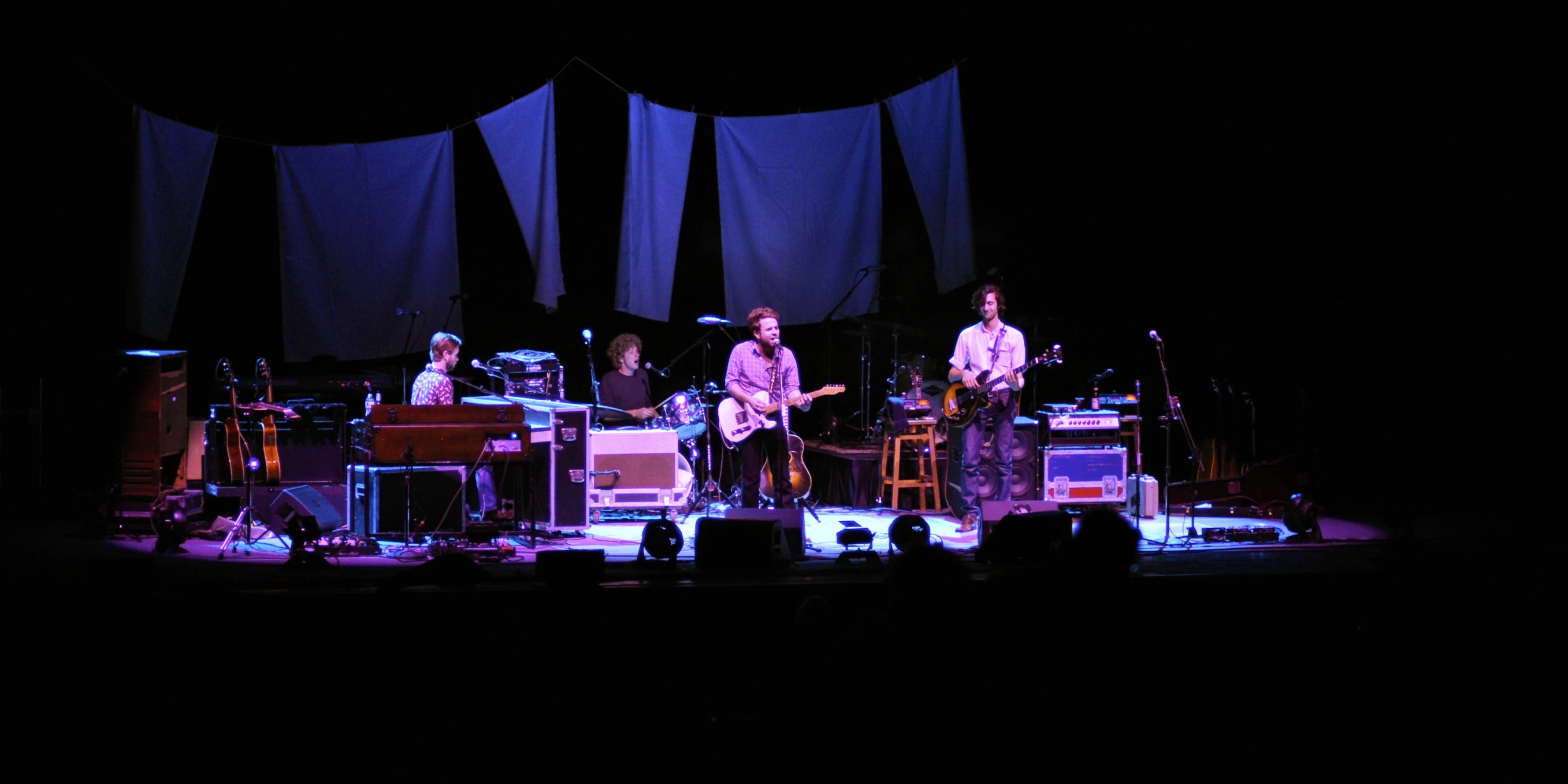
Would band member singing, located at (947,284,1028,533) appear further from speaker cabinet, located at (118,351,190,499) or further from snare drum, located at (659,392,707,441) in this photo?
speaker cabinet, located at (118,351,190,499)

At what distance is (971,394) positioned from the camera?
8695 millimetres

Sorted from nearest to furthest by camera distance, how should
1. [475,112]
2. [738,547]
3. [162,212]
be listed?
[738,547] → [162,212] → [475,112]

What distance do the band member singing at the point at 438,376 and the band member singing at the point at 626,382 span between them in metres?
1.71

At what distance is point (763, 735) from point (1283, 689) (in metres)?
1.48

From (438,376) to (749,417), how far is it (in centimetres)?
252

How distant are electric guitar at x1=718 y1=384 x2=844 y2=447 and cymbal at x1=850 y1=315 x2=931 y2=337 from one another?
1763 mm

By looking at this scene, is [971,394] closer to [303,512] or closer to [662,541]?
[662,541]

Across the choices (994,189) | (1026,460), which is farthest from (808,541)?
(994,189)

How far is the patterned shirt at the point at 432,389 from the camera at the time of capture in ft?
27.8

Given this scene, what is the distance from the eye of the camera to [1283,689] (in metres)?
2.97

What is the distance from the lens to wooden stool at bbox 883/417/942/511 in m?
10.4

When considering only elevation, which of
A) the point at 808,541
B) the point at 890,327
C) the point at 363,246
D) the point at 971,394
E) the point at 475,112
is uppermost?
the point at 475,112

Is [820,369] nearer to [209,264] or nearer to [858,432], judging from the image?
[858,432]

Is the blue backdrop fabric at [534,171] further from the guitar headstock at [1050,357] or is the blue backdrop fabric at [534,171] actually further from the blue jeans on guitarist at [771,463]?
the guitar headstock at [1050,357]
